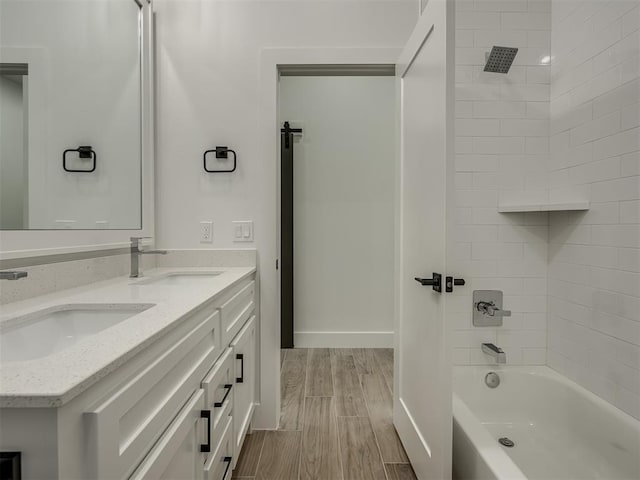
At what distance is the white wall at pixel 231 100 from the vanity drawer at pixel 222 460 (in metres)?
0.61

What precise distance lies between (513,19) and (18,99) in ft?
7.23

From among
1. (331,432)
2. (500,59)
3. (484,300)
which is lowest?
(331,432)

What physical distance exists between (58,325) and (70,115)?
82 centimetres

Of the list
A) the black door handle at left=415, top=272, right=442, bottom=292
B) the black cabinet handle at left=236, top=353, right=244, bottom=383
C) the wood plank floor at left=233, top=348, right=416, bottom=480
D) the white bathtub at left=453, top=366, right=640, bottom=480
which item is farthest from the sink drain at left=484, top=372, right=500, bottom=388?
the black cabinet handle at left=236, top=353, right=244, bottom=383

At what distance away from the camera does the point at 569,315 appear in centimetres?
176

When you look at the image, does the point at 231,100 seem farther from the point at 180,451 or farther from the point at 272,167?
the point at 180,451

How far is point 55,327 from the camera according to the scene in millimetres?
986

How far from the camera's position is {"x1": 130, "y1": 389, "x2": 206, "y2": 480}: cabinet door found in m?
0.74

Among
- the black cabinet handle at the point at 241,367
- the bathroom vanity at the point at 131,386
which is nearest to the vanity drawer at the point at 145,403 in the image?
the bathroom vanity at the point at 131,386

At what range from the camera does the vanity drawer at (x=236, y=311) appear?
135 cm

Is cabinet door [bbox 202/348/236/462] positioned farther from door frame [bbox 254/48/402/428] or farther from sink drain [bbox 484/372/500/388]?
sink drain [bbox 484/372/500/388]

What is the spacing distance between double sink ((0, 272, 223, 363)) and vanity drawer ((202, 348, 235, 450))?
12.8 inches

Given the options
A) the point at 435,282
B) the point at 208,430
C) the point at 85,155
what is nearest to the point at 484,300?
the point at 435,282

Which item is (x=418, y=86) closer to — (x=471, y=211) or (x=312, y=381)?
(x=471, y=211)
